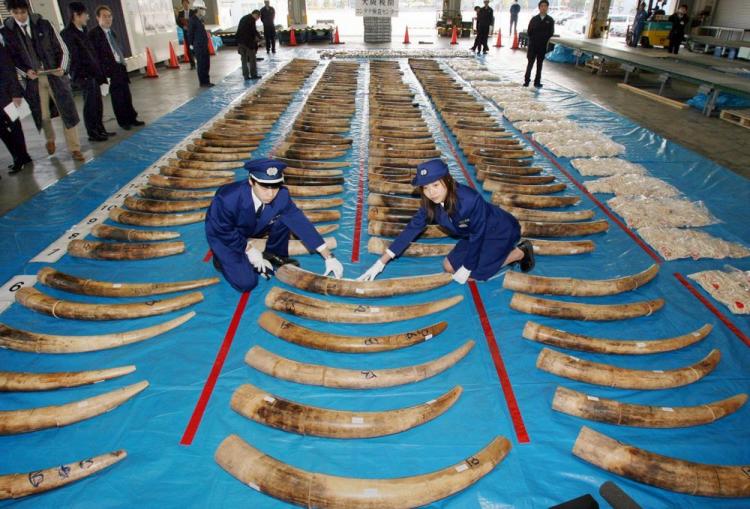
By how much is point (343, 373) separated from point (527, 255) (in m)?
2.54

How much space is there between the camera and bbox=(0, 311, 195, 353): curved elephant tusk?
371cm

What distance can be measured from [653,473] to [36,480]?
386cm

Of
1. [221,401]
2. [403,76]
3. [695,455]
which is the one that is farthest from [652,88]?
[221,401]

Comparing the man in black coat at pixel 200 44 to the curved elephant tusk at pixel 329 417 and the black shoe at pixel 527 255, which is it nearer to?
the black shoe at pixel 527 255

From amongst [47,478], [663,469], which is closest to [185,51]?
[47,478]

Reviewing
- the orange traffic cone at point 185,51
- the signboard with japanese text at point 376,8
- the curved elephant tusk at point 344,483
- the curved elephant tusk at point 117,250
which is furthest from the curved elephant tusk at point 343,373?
the signboard with japanese text at point 376,8

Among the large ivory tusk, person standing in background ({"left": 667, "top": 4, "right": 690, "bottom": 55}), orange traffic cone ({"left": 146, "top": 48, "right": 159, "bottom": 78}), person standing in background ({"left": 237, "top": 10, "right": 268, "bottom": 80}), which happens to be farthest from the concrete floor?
the large ivory tusk

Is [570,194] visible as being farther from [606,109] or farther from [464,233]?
[606,109]

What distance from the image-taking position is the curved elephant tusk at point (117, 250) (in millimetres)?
5008

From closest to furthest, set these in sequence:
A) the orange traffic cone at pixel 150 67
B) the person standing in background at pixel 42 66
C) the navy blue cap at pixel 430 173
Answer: the navy blue cap at pixel 430 173, the person standing in background at pixel 42 66, the orange traffic cone at pixel 150 67

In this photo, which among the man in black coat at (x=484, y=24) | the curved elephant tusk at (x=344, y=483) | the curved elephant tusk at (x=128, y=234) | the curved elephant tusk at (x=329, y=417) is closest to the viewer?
the curved elephant tusk at (x=344, y=483)

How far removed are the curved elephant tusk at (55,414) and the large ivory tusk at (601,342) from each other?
3.45 metres

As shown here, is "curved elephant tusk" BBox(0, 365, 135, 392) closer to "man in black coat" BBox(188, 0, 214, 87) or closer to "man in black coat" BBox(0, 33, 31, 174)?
"man in black coat" BBox(0, 33, 31, 174)

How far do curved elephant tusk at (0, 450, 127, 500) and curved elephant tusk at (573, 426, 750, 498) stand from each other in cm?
320
